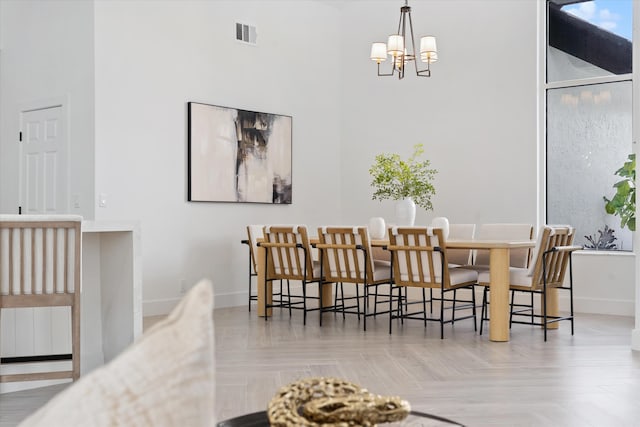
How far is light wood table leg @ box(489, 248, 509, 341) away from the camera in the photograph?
17.0 ft

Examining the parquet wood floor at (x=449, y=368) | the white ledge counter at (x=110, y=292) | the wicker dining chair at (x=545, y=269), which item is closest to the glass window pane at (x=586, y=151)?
the parquet wood floor at (x=449, y=368)

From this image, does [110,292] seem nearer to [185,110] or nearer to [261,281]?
[261,281]

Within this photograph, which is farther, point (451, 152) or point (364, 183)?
point (364, 183)

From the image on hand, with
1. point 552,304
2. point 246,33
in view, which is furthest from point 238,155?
point 552,304

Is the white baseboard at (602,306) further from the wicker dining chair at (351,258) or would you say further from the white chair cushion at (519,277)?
the wicker dining chair at (351,258)

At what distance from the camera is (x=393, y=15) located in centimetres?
845

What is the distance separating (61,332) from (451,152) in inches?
202

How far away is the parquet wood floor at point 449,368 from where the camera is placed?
10.9ft

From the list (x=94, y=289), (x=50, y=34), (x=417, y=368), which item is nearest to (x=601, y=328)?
(x=417, y=368)

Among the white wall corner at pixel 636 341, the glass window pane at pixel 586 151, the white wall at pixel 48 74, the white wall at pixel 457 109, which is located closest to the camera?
the white wall corner at pixel 636 341

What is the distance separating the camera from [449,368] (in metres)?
4.24

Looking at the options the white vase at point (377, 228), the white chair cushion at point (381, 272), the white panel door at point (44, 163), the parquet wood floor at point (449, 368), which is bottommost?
the parquet wood floor at point (449, 368)

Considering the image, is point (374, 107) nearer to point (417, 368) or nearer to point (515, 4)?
point (515, 4)

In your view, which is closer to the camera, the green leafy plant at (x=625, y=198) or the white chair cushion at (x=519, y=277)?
the white chair cushion at (x=519, y=277)
